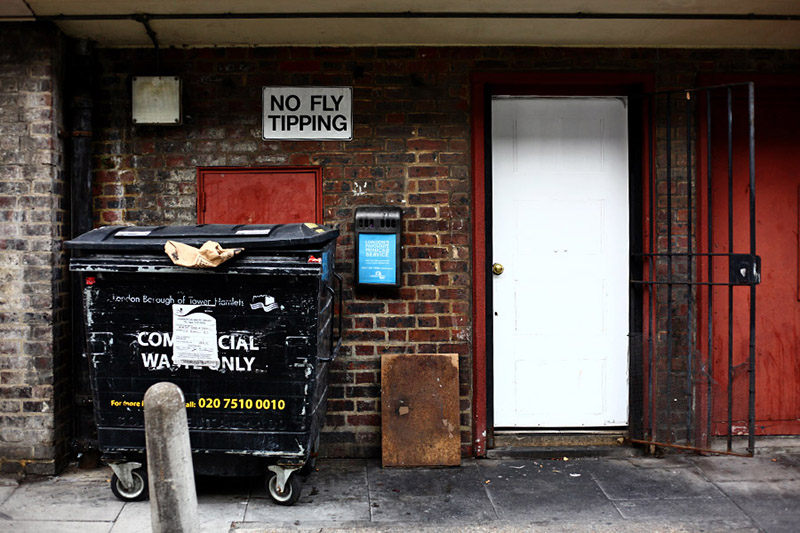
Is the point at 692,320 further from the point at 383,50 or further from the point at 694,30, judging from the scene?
the point at 383,50

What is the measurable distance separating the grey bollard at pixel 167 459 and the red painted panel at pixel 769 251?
3.77m

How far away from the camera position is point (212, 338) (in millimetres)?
3617

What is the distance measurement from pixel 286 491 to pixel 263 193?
6.46 ft

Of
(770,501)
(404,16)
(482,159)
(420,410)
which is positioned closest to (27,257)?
(420,410)

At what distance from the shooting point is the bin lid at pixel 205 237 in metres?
3.54

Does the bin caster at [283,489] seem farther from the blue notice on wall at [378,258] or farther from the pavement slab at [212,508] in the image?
the blue notice on wall at [378,258]

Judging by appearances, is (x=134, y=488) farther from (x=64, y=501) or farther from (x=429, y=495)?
(x=429, y=495)

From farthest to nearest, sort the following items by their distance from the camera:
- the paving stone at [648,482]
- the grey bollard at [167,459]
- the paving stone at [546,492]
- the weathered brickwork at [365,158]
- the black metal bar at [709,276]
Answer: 1. the weathered brickwork at [365,158]
2. the black metal bar at [709,276]
3. the paving stone at [648,482]
4. the paving stone at [546,492]
5. the grey bollard at [167,459]

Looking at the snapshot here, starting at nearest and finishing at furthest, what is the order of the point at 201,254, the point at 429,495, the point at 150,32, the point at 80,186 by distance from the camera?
the point at 201,254, the point at 429,495, the point at 150,32, the point at 80,186

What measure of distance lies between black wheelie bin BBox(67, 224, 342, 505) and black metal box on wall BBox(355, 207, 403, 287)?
2.33 feet

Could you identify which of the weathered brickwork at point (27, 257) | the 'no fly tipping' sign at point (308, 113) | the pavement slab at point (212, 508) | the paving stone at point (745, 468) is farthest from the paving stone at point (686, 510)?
the weathered brickwork at point (27, 257)

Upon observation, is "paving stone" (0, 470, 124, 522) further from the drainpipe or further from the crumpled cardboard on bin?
the crumpled cardboard on bin

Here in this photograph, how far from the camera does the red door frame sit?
4547 millimetres

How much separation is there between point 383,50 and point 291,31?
0.64 metres
